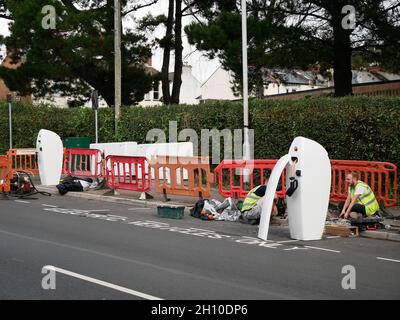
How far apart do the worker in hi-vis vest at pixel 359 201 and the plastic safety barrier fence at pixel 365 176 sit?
3.18 feet

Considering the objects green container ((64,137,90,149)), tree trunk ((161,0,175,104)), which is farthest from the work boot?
tree trunk ((161,0,175,104))

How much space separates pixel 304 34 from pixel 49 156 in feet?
32.1

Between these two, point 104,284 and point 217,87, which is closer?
point 104,284

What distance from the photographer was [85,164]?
63.5 ft

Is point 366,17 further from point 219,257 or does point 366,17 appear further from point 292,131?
point 219,257

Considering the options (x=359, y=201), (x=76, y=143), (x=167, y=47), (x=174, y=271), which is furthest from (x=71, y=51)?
(x=174, y=271)

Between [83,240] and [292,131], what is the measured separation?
8.65m

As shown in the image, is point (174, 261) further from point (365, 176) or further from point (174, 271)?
point (365, 176)

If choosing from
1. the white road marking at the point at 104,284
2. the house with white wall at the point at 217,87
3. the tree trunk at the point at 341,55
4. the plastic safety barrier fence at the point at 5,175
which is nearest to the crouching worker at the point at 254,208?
the white road marking at the point at 104,284

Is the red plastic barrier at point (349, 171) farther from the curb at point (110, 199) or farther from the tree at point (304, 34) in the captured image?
the tree at point (304, 34)

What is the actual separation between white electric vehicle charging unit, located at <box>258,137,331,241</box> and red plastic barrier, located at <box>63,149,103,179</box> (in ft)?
25.5

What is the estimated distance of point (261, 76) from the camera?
88.5 feet

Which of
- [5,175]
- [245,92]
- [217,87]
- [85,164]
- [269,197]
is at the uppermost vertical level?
[217,87]
